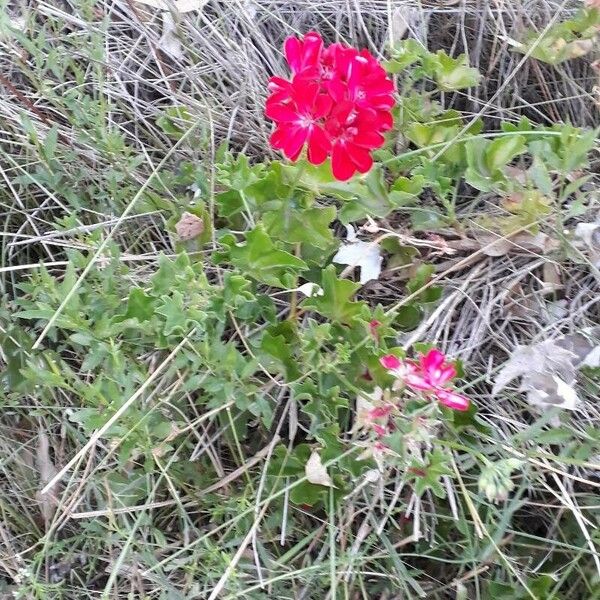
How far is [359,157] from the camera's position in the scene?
2.98 feet

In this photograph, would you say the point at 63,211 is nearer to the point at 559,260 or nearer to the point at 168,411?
the point at 168,411

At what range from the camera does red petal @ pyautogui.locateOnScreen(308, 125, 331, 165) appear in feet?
2.92

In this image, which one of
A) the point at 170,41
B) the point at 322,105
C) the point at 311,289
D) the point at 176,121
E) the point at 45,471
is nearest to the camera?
the point at 322,105

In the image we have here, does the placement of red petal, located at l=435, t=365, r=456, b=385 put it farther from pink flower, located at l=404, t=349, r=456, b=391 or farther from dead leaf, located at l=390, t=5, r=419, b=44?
dead leaf, located at l=390, t=5, r=419, b=44

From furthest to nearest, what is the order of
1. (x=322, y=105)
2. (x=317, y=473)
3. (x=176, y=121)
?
(x=176, y=121), (x=317, y=473), (x=322, y=105)

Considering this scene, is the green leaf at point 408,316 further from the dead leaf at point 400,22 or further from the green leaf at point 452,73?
the dead leaf at point 400,22

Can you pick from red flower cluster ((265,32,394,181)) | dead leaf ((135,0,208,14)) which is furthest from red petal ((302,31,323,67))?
dead leaf ((135,0,208,14))

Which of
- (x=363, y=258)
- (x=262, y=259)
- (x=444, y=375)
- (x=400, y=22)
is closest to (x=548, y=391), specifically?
(x=444, y=375)

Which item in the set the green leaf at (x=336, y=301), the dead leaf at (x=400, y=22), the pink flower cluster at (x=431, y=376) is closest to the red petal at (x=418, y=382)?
the pink flower cluster at (x=431, y=376)

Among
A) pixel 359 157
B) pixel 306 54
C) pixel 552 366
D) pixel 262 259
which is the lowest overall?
pixel 552 366

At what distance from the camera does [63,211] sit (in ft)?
4.59

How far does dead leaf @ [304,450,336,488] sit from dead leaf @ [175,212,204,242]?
1.29 ft

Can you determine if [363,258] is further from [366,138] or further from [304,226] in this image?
[366,138]

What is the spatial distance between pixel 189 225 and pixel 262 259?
18 centimetres
